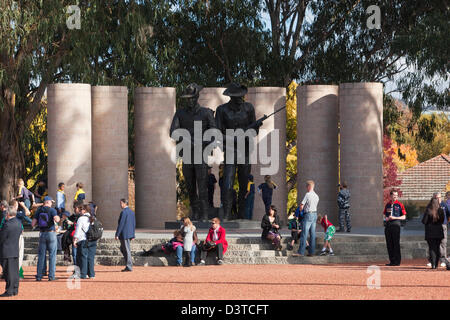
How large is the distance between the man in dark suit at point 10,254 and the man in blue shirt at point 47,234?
2.14 meters

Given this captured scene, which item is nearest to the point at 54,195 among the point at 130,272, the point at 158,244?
the point at 158,244

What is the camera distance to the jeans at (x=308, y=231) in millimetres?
21906

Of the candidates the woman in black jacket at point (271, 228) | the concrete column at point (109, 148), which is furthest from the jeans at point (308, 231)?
the concrete column at point (109, 148)

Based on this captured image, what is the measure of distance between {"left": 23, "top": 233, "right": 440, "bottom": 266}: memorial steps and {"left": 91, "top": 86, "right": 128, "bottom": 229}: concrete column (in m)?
5.94

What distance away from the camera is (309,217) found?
71.8 feet

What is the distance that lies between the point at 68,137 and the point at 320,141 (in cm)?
801

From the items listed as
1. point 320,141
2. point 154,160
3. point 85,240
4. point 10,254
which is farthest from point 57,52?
point 10,254

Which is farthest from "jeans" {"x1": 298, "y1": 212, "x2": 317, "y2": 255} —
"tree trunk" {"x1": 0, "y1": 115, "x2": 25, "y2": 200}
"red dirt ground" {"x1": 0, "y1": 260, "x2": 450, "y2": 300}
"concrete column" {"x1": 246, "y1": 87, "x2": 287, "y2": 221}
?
"tree trunk" {"x1": 0, "y1": 115, "x2": 25, "y2": 200}

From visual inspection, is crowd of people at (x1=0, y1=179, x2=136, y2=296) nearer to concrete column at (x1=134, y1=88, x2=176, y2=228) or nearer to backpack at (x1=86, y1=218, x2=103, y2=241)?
backpack at (x1=86, y1=218, x2=103, y2=241)

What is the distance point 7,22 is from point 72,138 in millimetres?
4952

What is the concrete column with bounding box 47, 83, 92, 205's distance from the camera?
29.0 meters

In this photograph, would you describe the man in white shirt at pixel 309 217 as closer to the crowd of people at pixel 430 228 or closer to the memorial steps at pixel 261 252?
the memorial steps at pixel 261 252
